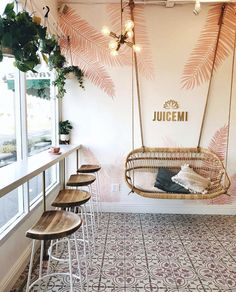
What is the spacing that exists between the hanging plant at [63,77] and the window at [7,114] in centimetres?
108

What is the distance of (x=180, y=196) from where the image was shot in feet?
11.3

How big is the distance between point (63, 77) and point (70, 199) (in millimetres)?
1908

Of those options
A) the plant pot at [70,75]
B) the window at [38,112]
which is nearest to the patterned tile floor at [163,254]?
the window at [38,112]

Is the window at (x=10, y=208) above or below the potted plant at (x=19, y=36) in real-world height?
below

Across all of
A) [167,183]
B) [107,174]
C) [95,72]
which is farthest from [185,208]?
[95,72]

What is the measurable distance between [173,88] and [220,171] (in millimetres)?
1296

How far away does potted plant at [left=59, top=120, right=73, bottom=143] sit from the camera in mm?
3986

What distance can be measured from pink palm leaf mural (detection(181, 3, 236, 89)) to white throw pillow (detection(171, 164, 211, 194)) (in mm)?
1182

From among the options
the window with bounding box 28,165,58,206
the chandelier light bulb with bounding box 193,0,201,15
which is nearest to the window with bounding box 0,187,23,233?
the window with bounding box 28,165,58,206

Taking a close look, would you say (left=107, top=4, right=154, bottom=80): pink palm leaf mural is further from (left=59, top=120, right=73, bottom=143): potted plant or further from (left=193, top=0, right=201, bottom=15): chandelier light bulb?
(left=59, top=120, right=73, bottom=143): potted plant

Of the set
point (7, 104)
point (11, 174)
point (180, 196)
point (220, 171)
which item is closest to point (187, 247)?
point (180, 196)

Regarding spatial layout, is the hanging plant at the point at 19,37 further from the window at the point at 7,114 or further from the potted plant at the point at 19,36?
the window at the point at 7,114

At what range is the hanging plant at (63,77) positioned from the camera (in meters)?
3.69

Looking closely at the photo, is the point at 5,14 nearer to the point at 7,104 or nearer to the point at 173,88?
the point at 7,104
